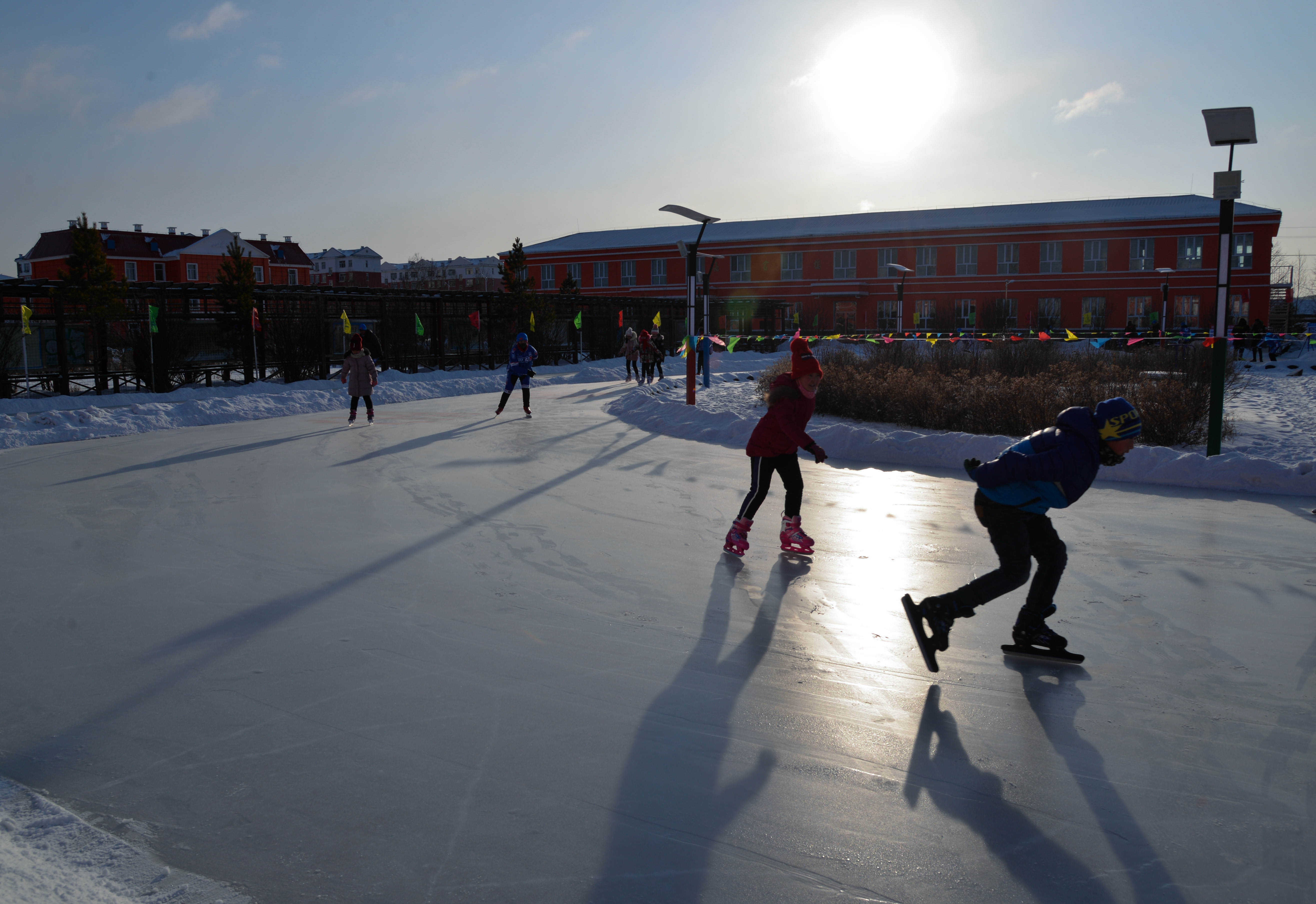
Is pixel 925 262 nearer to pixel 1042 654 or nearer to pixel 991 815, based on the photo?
pixel 1042 654

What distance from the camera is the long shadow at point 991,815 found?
2646 mm

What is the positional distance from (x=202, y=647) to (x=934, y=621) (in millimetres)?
3685

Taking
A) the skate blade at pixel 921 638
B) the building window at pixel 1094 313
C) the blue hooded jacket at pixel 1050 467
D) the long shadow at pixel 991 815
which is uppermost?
the building window at pixel 1094 313

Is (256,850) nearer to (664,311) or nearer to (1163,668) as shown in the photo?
(1163,668)

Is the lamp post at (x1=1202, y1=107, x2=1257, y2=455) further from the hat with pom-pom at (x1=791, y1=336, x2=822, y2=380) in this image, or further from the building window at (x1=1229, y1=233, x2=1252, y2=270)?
the building window at (x1=1229, y1=233, x2=1252, y2=270)

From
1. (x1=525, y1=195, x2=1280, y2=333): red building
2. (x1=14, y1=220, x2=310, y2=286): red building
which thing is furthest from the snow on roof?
(x1=14, y1=220, x2=310, y2=286): red building

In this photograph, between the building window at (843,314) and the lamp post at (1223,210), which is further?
the building window at (843,314)

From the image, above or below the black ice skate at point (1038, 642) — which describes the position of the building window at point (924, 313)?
above

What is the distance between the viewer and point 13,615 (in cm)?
514

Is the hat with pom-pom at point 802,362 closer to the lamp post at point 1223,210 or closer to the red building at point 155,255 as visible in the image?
the lamp post at point 1223,210

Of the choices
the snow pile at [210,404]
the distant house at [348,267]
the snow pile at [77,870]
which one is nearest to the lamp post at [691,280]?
the snow pile at [210,404]

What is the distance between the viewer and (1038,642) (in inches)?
176

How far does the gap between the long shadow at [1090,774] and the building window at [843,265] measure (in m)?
55.6

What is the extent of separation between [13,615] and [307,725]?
269 centimetres
